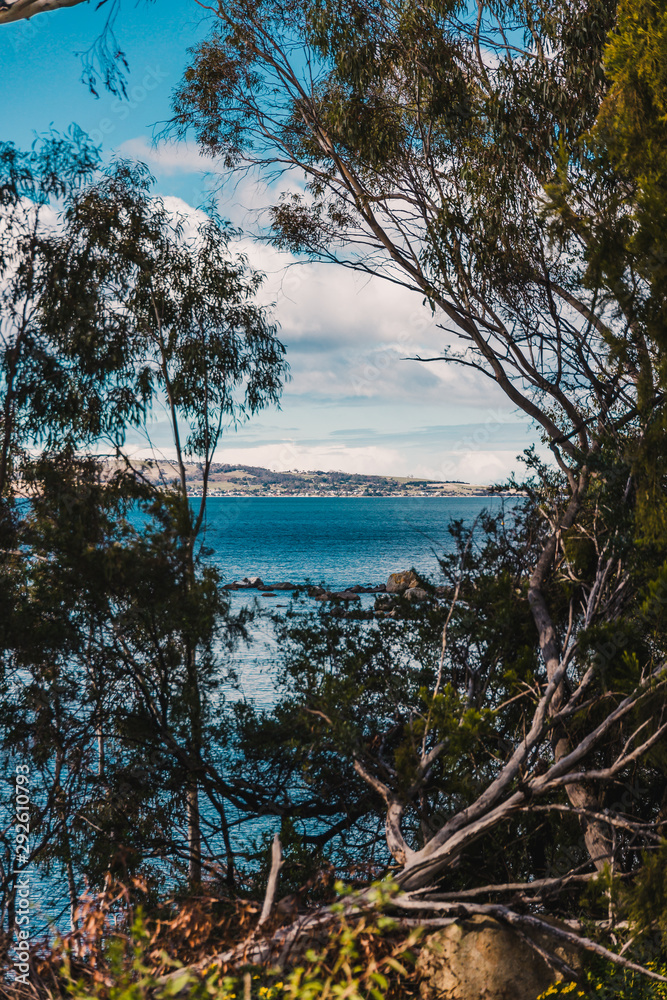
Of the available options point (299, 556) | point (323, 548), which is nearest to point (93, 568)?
point (299, 556)

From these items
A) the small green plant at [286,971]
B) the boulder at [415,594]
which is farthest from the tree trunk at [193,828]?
the small green plant at [286,971]

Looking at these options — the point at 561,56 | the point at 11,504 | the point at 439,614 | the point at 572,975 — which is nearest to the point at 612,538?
the point at 439,614

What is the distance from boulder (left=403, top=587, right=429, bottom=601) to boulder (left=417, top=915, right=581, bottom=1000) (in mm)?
3423

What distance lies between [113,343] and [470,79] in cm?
455

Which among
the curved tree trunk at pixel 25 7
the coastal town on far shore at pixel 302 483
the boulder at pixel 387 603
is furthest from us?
the coastal town on far shore at pixel 302 483

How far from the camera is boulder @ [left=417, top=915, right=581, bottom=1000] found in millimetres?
3354

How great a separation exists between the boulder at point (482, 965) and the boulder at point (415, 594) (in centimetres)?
342

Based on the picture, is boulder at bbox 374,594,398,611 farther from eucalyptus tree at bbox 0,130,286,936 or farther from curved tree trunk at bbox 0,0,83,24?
curved tree trunk at bbox 0,0,83,24

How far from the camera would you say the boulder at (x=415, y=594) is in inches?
267

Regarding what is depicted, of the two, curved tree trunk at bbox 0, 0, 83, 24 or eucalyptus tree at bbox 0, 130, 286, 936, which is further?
eucalyptus tree at bbox 0, 130, 286, 936

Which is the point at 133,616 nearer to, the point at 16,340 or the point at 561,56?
the point at 16,340

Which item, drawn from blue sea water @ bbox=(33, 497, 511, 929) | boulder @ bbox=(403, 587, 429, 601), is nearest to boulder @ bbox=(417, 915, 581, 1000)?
boulder @ bbox=(403, 587, 429, 601)
